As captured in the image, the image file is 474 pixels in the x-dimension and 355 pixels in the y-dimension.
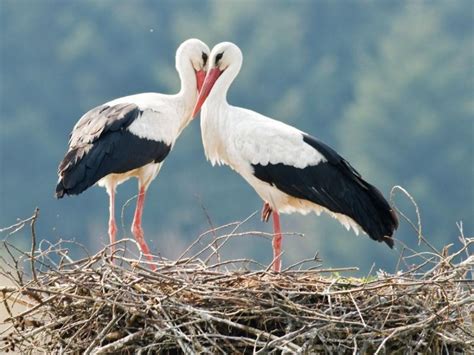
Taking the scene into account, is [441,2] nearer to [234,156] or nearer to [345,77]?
[345,77]

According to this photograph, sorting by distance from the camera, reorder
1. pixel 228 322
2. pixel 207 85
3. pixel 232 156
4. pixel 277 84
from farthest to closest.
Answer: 1. pixel 277 84
2. pixel 207 85
3. pixel 232 156
4. pixel 228 322

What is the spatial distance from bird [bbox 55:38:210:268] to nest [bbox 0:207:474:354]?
5.50ft

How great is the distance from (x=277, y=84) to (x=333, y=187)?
4424 cm

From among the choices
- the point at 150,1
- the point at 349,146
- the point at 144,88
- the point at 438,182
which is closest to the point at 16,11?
the point at 150,1

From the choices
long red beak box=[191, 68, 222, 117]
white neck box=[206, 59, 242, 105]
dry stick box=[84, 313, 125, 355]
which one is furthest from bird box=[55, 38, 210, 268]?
dry stick box=[84, 313, 125, 355]

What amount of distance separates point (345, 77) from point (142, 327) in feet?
154

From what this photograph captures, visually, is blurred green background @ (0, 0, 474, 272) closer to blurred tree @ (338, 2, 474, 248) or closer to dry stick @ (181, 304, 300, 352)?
blurred tree @ (338, 2, 474, 248)

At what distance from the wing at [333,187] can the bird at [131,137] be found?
787 millimetres

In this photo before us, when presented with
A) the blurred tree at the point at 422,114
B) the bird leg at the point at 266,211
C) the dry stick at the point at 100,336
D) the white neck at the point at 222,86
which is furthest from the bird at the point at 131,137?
the blurred tree at the point at 422,114


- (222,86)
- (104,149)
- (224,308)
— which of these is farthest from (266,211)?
(224,308)

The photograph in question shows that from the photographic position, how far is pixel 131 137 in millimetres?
10453

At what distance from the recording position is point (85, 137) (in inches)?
407

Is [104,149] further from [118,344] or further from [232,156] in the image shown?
[118,344]

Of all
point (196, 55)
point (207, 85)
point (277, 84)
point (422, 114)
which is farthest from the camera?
point (277, 84)
